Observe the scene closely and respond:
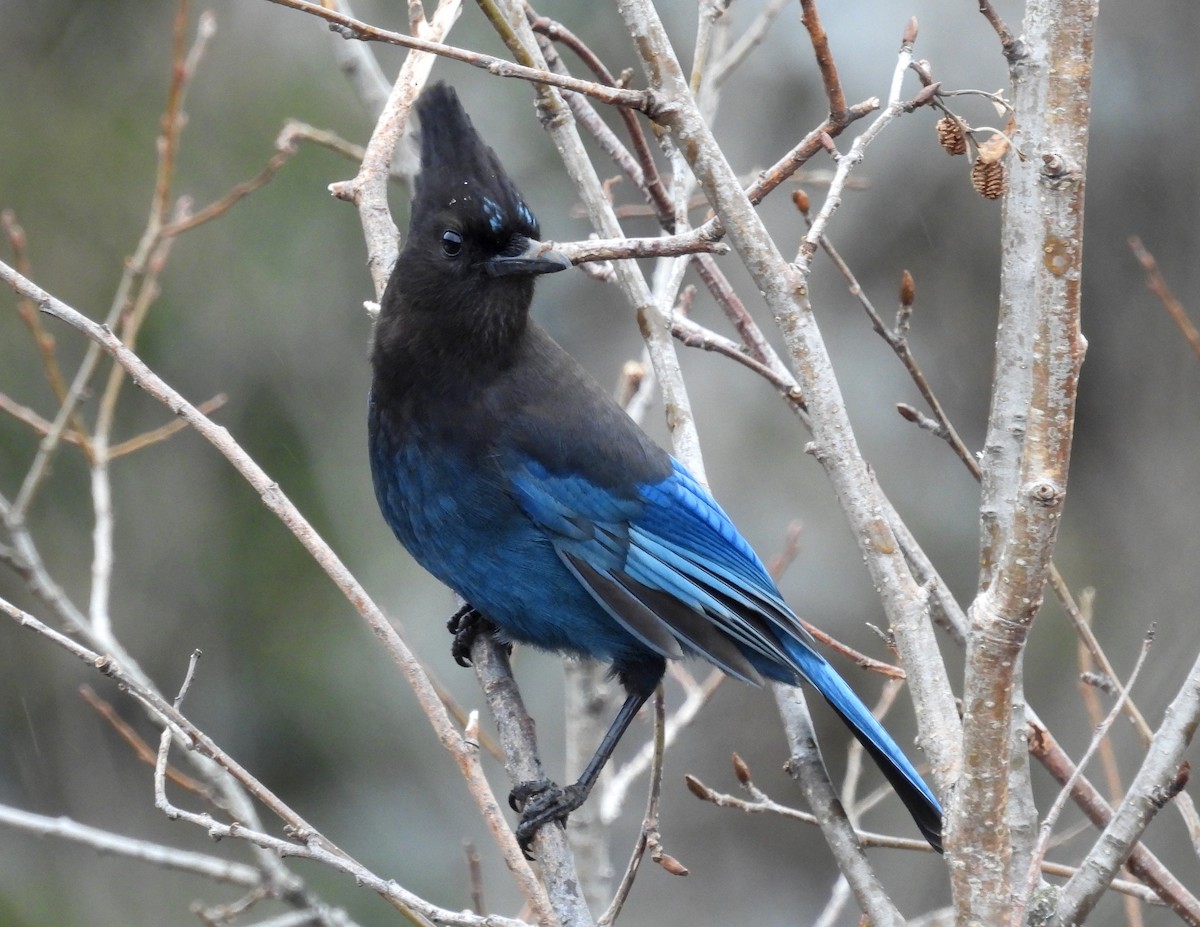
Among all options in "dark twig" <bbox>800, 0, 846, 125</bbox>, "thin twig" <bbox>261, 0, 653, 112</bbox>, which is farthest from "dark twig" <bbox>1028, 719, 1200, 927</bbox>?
"thin twig" <bbox>261, 0, 653, 112</bbox>

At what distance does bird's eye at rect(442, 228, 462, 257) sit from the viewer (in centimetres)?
347

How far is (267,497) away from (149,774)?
18.2 feet

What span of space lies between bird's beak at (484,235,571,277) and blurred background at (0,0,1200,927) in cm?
392

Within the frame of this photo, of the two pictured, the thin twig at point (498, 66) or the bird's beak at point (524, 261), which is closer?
the thin twig at point (498, 66)

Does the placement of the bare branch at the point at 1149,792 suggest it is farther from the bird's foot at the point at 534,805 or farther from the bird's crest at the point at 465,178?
the bird's crest at the point at 465,178

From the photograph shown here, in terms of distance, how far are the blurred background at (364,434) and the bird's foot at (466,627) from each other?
3.48 metres

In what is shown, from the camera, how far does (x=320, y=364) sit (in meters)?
8.02

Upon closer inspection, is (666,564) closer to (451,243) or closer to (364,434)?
(451,243)

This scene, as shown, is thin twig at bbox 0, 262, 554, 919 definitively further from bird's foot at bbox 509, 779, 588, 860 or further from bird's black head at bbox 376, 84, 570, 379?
bird's black head at bbox 376, 84, 570, 379

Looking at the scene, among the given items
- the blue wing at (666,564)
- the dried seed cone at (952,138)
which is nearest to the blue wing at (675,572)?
the blue wing at (666,564)

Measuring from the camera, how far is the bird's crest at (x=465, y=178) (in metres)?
3.41

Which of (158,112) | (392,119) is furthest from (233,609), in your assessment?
(392,119)

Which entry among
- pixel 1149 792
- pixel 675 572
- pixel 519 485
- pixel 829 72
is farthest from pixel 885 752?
pixel 829 72

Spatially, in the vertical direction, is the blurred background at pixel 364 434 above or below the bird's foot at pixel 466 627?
above
